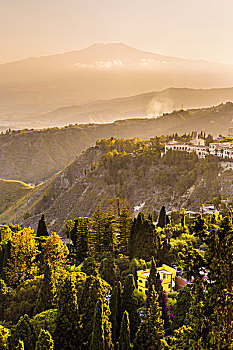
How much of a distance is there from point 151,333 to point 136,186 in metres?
67.0

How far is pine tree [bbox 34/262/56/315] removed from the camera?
926 inches

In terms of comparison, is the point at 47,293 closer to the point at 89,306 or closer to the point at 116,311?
the point at 89,306

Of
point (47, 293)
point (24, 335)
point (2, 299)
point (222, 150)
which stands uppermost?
point (222, 150)

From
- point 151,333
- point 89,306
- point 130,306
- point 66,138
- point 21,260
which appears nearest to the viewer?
point 151,333

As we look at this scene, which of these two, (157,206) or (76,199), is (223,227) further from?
(76,199)

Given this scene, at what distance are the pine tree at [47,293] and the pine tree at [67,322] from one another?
5.81 metres

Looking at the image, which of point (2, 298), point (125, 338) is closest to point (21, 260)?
point (2, 298)

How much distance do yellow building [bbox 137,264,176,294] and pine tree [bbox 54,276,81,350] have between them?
1035 cm

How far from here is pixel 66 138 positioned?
18800 cm

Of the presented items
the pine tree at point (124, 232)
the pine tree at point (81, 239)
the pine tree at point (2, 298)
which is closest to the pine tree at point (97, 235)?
the pine tree at point (81, 239)

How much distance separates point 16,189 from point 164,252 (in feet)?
301

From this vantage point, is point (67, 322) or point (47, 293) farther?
point (47, 293)

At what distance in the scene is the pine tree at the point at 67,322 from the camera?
17.4 meters

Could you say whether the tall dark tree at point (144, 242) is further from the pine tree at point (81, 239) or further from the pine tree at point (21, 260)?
the pine tree at point (21, 260)
